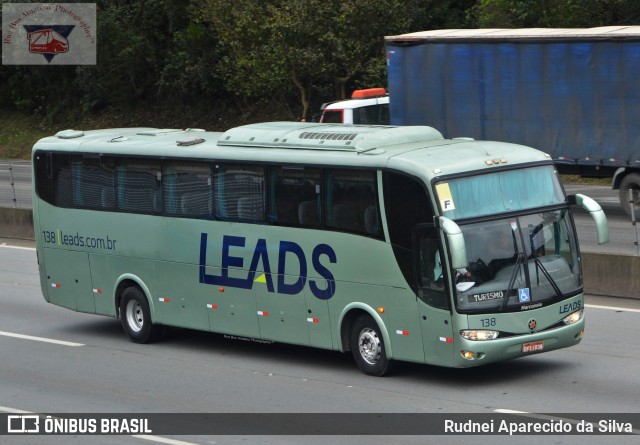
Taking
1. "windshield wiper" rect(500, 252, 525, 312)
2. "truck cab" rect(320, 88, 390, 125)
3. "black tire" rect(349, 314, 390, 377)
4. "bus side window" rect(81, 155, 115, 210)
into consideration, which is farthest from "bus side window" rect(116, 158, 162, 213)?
"truck cab" rect(320, 88, 390, 125)

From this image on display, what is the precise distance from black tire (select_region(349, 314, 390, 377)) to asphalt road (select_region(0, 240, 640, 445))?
0.16 m

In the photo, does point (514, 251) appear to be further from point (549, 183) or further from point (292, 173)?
point (292, 173)

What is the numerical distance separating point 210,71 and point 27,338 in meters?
35.8

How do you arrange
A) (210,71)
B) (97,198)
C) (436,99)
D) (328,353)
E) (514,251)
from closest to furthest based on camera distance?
(514,251), (328,353), (97,198), (436,99), (210,71)

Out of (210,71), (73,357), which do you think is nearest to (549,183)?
(73,357)

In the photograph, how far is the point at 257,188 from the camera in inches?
583

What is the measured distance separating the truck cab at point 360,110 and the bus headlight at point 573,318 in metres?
15.2

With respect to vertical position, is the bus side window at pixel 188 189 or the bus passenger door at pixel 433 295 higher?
the bus side window at pixel 188 189

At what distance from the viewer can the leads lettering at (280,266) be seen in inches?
551

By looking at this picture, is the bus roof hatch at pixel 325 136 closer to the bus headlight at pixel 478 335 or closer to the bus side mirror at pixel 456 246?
the bus side mirror at pixel 456 246

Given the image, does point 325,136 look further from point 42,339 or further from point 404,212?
point 42,339

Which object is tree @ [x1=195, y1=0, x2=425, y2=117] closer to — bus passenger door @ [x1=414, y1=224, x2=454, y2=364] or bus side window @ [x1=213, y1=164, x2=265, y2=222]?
bus side window @ [x1=213, y1=164, x2=265, y2=222]

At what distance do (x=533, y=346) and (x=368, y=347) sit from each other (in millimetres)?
1953

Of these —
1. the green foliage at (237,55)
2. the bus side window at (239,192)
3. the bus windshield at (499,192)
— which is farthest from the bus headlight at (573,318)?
the green foliage at (237,55)
